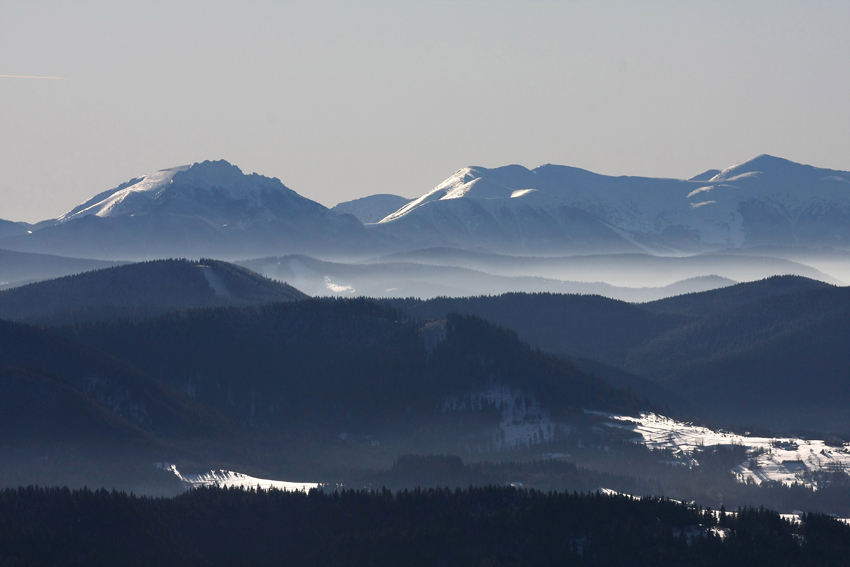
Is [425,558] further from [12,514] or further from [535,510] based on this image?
[12,514]

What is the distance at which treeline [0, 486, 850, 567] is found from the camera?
575 ft

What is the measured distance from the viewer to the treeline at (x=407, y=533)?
175 m

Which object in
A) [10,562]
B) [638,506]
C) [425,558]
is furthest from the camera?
[638,506]

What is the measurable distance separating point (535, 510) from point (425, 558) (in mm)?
21515

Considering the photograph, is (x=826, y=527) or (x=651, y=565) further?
(x=826, y=527)

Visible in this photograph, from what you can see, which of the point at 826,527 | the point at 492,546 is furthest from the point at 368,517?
the point at 826,527

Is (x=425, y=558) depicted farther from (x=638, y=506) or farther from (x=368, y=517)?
(x=638, y=506)

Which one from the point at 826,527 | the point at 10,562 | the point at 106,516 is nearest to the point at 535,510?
the point at 826,527

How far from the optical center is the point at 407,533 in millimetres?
185375

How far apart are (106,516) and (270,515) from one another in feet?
75.1

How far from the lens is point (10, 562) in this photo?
165125mm

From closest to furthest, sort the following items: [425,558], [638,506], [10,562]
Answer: [10,562]
[425,558]
[638,506]

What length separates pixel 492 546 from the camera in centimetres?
18150

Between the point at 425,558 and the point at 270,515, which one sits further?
the point at 270,515
